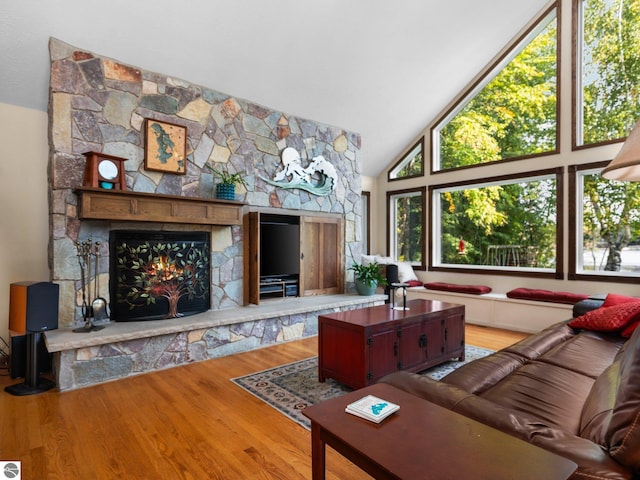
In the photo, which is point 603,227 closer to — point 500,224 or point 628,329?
point 500,224

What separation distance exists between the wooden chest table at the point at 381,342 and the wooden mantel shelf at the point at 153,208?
1.74 metres

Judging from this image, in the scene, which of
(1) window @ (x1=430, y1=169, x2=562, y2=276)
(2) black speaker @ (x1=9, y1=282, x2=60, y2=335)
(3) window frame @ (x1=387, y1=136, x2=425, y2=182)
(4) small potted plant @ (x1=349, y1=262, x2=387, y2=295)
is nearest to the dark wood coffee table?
(2) black speaker @ (x1=9, y1=282, x2=60, y2=335)

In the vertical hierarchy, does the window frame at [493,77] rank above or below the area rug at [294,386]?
above

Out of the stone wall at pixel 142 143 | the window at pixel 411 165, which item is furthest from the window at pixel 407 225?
the stone wall at pixel 142 143

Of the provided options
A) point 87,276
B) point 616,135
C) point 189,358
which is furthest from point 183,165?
point 616,135

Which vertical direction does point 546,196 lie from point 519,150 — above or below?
below

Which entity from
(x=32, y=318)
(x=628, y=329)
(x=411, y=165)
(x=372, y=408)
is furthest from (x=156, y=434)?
(x=411, y=165)

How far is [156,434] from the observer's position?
2.18 meters

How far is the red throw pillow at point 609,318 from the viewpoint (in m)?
2.72

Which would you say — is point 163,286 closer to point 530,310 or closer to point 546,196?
point 530,310

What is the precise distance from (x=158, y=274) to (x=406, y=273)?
4194 mm

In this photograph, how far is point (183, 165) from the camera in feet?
12.9

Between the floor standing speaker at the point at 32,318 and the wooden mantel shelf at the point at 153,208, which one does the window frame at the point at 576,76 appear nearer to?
the wooden mantel shelf at the point at 153,208

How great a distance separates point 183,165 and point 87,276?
1450 mm
